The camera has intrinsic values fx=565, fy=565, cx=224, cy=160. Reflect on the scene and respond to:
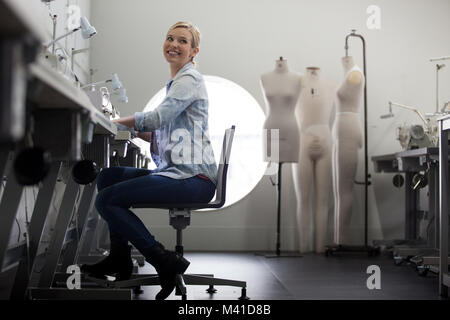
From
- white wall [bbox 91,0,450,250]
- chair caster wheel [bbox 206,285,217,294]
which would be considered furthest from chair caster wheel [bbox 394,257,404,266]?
chair caster wheel [bbox 206,285,217,294]

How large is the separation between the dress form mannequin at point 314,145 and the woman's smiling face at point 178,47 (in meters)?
2.70

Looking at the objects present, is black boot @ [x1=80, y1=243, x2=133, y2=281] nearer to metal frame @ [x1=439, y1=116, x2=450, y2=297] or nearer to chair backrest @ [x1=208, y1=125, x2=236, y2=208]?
chair backrest @ [x1=208, y1=125, x2=236, y2=208]

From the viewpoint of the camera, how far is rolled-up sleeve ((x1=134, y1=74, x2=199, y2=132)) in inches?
94.8

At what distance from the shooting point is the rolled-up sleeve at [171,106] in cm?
241

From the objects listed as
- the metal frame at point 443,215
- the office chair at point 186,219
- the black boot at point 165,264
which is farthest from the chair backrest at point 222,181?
the metal frame at point 443,215

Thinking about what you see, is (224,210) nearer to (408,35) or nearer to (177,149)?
(408,35)

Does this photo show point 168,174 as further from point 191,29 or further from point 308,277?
point 308,277

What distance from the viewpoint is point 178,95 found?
249cm

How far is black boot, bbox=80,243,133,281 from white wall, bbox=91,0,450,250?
303 cm

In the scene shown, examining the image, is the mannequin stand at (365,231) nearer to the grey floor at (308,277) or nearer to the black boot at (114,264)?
the grey floor at (308,277)

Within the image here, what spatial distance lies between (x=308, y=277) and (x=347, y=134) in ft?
6.00

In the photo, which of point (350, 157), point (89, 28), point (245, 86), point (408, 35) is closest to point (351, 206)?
point (350, 157)

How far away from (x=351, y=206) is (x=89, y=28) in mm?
3066

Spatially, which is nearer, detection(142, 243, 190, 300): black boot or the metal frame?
detection(142, 243, 190, 300): black boot
